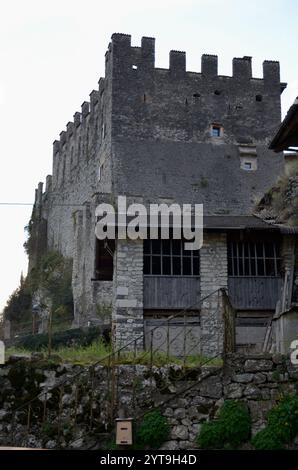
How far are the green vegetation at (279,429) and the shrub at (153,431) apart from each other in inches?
48.2

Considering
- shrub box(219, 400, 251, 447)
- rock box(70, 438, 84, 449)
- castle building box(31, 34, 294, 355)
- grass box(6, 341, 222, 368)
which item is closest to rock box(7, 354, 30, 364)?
grass box(6, 341, 222, 368)

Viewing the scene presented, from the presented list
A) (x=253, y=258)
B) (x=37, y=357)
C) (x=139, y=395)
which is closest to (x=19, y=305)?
(x=253, y=258)

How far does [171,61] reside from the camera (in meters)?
41.5

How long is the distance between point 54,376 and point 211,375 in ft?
8.36

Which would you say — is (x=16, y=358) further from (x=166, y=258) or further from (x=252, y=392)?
(x=166, y=258)

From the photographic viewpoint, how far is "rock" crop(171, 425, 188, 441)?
10.8 metres

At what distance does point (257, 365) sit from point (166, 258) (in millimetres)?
9932

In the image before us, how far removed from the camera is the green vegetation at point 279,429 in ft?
33.9

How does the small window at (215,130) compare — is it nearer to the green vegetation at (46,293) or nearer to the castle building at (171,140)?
the castle building at (171,140)

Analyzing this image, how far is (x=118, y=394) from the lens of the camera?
1148 centimetres

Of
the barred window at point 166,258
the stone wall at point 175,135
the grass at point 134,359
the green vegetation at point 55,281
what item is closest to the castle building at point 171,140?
the stone wall at point 175,135

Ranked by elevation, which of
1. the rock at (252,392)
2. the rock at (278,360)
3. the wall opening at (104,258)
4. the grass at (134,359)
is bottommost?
the rock at (252,392)
